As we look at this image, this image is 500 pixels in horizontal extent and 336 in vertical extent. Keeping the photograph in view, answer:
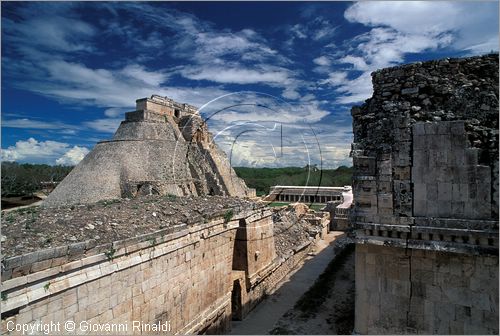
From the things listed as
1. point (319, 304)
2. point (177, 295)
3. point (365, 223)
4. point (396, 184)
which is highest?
point (396, 184)

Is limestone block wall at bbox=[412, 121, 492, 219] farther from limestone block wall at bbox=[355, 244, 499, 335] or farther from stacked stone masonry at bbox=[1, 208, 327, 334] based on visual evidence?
stacked stone masonry at bbox=[1, 208, 327, 334]

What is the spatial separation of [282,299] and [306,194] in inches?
1074

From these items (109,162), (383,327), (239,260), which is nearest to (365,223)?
(383,327)

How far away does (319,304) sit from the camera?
1144cm

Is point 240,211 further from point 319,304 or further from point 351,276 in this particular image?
point 351,276

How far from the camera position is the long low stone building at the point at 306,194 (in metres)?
37.7

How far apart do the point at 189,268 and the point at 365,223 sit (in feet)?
15.7

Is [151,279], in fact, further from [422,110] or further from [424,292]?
[422,110]

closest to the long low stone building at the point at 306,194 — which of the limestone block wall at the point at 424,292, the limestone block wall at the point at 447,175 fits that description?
the limestone block wall at the point at 424,292

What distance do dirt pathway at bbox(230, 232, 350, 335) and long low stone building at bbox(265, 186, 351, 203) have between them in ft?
63.5

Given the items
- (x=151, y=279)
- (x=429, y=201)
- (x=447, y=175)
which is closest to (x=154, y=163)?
(x=151, y=279)

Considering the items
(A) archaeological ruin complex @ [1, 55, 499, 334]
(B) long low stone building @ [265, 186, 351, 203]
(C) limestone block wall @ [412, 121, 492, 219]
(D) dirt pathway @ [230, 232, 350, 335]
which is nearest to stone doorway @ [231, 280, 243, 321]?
(D) dirt pathway @ [230, 232, 350, 335]

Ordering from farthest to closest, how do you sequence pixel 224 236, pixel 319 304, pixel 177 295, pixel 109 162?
pixel 109 162 → pixel 319 304 → pixel 224 236 → pixel 177 295

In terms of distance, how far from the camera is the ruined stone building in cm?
536
